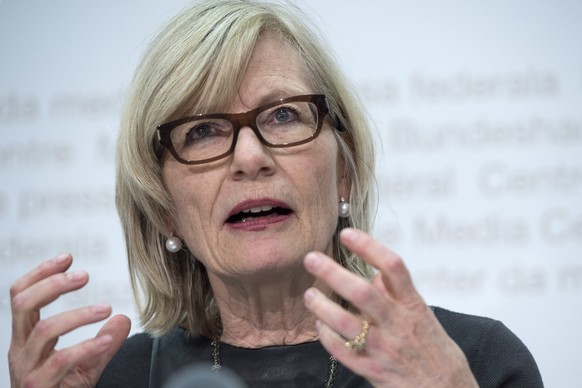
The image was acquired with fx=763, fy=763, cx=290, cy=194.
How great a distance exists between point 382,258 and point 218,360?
29.4 inches

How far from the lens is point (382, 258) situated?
1184 millimetres

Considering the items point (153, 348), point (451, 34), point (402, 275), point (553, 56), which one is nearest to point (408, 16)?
point (451, 34)

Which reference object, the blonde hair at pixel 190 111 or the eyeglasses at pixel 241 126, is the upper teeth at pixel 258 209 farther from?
the blonde hair at pixel 190 111

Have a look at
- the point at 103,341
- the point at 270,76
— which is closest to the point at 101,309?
the point at 103,341

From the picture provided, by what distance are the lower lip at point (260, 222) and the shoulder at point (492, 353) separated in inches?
18.6

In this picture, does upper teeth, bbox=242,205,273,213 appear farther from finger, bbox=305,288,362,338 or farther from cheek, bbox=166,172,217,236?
finger, bbox=305,288,362,338

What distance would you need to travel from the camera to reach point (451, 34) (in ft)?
Result: 10.4

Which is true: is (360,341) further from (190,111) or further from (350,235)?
(190,111)

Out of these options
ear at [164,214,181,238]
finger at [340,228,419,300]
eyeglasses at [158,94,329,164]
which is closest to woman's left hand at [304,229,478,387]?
finger at [340,228,419,300]

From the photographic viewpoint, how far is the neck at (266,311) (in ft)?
5.64

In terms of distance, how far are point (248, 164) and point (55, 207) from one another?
1.89 m

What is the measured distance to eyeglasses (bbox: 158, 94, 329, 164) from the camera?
1619 millimetres

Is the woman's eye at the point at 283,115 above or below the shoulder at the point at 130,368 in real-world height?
above

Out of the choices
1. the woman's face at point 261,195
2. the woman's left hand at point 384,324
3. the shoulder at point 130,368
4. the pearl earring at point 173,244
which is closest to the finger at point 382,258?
the woman's left hand at point 384,324
